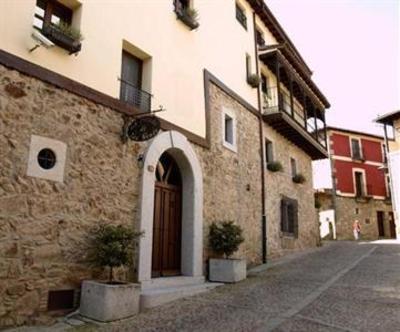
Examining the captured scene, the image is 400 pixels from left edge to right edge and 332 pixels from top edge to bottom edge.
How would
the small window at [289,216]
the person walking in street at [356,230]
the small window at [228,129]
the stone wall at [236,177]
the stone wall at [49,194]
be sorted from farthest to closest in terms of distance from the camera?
the person walking in street at [356,230], the small window at [289,216], the small window at [228,129], the stone wall at [236,177], the stone wall at [49,194]

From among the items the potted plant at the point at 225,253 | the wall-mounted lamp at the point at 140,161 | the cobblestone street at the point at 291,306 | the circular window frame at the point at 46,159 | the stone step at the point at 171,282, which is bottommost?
the cobblestone street at the point at 291,306

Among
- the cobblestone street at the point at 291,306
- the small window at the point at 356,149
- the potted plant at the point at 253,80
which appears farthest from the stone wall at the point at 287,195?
the small window at the point at 356,149

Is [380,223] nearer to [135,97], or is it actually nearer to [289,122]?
[289,122]

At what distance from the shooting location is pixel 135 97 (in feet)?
24.7

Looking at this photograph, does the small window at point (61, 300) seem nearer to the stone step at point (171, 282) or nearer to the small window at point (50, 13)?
the stone step at point (171, 282)

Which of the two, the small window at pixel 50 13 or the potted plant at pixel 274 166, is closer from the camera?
the small window at pixel 50 13

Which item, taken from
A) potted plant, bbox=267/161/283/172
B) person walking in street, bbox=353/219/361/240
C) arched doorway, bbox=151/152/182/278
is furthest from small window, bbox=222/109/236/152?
person walking in street, bbox=353/219/361/240

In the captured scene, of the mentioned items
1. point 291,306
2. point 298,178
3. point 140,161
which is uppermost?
point 298,178

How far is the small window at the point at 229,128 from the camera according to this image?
10271 mm

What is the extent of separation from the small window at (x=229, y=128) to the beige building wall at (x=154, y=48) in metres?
1.01

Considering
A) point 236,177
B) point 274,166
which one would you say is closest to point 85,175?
point 236,177

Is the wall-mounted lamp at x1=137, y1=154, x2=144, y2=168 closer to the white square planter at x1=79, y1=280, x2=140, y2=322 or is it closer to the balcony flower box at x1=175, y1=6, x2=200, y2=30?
the white square planter at x1=79, y1=280, x2=140, y2=322

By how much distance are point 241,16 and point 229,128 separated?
4.73 meters

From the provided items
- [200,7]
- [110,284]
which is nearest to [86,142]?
[110,284]
